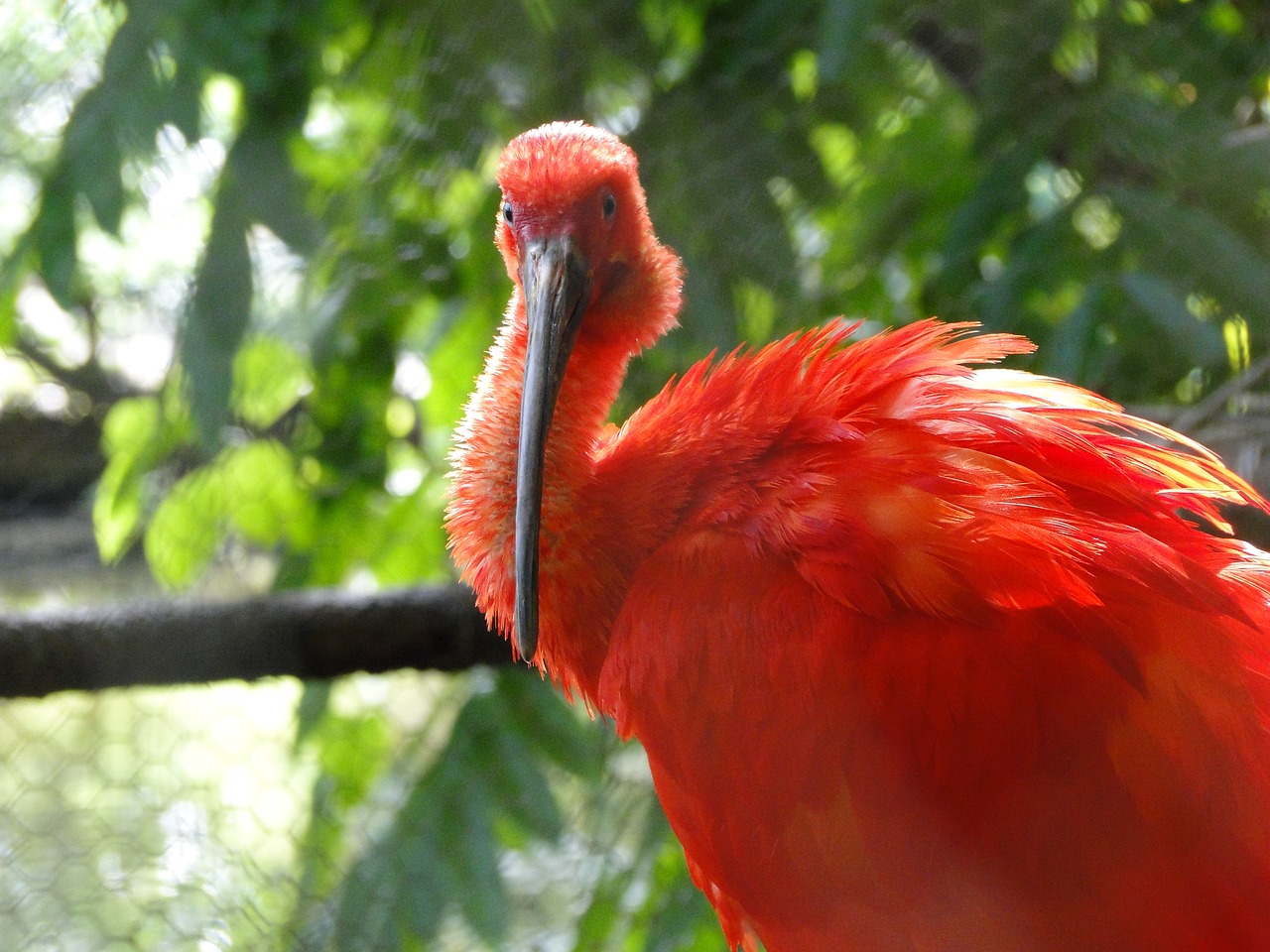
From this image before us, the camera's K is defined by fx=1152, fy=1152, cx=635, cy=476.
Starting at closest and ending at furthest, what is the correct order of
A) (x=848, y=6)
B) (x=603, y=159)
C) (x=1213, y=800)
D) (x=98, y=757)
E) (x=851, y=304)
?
1. (x=1213, y=800)
2. (x=603, y=159)
3. (x=848, y=6)
4. (x=851, y=304)
5. (x=98, y=757)

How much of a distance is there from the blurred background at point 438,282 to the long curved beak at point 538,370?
517mm

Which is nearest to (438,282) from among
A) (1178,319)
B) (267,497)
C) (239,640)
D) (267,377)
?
(267,377)

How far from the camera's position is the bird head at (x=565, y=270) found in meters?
0.88

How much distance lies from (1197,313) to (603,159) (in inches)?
32.9

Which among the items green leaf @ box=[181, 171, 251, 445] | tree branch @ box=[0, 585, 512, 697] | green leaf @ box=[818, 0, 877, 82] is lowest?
tree branch @ box=[0, 585, 512, 697]

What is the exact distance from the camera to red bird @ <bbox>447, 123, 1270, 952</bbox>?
780mm

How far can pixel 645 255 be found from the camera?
1069mm

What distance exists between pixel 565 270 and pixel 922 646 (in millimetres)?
426

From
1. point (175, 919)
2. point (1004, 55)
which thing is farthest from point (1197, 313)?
point (175, 919)

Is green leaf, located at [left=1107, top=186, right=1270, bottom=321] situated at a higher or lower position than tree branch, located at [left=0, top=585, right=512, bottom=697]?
higher

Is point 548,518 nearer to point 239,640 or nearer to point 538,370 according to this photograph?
point 538,370

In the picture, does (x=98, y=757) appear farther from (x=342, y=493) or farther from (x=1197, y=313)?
(x=1197, y=313)

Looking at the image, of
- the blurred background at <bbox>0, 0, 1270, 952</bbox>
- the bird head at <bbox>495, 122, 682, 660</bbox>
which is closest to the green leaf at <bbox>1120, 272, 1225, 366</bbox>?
the blurred background at <bbox>0, 0, 1270, 952</bbox>

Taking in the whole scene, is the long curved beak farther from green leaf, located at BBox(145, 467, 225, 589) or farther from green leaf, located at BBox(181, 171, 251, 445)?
green leaf, located at BBox(145, 467, 225, 589)
